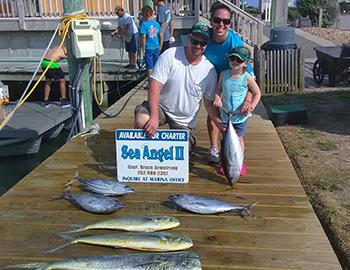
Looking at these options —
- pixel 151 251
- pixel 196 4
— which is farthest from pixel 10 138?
pixel 196 4

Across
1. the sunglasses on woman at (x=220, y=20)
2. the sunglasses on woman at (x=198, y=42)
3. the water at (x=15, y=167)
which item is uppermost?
the sunglasses on woman at (x=220, y=20)

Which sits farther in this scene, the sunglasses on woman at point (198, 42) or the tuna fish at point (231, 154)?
the sunglasses on woman at point (198, 42)

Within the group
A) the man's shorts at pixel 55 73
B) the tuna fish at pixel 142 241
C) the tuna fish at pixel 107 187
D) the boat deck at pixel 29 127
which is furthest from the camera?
the man's shorts at pixel 55 73

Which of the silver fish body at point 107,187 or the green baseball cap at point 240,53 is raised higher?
the green baseball cap at point 240,53

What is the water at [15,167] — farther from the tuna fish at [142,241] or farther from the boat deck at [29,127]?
the tuna fish at [142,241]

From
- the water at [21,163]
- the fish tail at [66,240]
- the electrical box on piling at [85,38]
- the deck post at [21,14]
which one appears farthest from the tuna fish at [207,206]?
the deck post at [21,14]

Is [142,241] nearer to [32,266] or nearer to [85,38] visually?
[32,266]

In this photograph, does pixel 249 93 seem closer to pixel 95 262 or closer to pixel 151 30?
pixel 95 262

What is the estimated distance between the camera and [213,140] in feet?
14.5

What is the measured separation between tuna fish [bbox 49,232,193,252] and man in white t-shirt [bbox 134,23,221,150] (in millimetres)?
1156

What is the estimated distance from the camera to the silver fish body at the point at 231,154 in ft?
11.5

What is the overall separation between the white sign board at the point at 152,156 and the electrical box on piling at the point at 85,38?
85.3 inches

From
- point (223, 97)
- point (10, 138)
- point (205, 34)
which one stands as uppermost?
point (205, 34)

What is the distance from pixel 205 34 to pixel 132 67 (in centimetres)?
766
